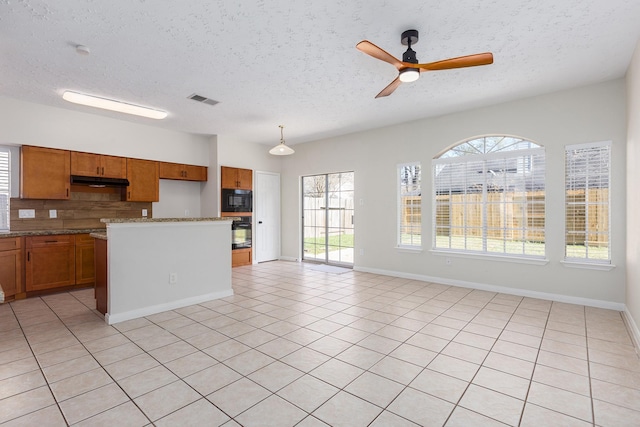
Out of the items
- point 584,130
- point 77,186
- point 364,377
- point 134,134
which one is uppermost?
point 134,134

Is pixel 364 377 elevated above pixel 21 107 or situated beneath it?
situated beneath

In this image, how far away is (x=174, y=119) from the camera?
5453mm

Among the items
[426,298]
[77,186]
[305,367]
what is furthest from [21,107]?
[426,298]

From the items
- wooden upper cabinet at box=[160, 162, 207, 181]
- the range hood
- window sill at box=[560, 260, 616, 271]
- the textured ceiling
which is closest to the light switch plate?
the range hood

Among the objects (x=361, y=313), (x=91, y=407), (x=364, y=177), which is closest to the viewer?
(x=91, y=407)

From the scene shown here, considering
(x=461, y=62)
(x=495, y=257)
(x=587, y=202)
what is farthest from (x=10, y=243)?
(x=587, y=202)

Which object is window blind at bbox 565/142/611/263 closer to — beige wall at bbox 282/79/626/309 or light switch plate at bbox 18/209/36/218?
beige wall at bbox 282/79/626/309

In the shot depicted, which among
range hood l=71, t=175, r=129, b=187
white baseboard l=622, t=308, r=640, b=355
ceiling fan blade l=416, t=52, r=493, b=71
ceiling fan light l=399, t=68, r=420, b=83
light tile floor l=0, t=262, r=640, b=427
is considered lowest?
light tile floor l=0, t=262, r=640, b=427

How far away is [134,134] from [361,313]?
16.6ft

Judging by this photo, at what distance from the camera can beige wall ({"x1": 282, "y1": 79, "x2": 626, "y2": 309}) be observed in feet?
12.7

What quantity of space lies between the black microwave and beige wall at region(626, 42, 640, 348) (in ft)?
20.3

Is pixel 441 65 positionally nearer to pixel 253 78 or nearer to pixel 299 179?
pixel 253 78

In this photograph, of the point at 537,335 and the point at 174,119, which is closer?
the point at 537,335

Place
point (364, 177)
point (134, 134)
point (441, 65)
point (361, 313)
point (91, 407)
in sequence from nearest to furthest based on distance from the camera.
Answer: point (91, 407)
point (441, 65)
point (361, 313)
point (134, 134)
point (364, 177)
